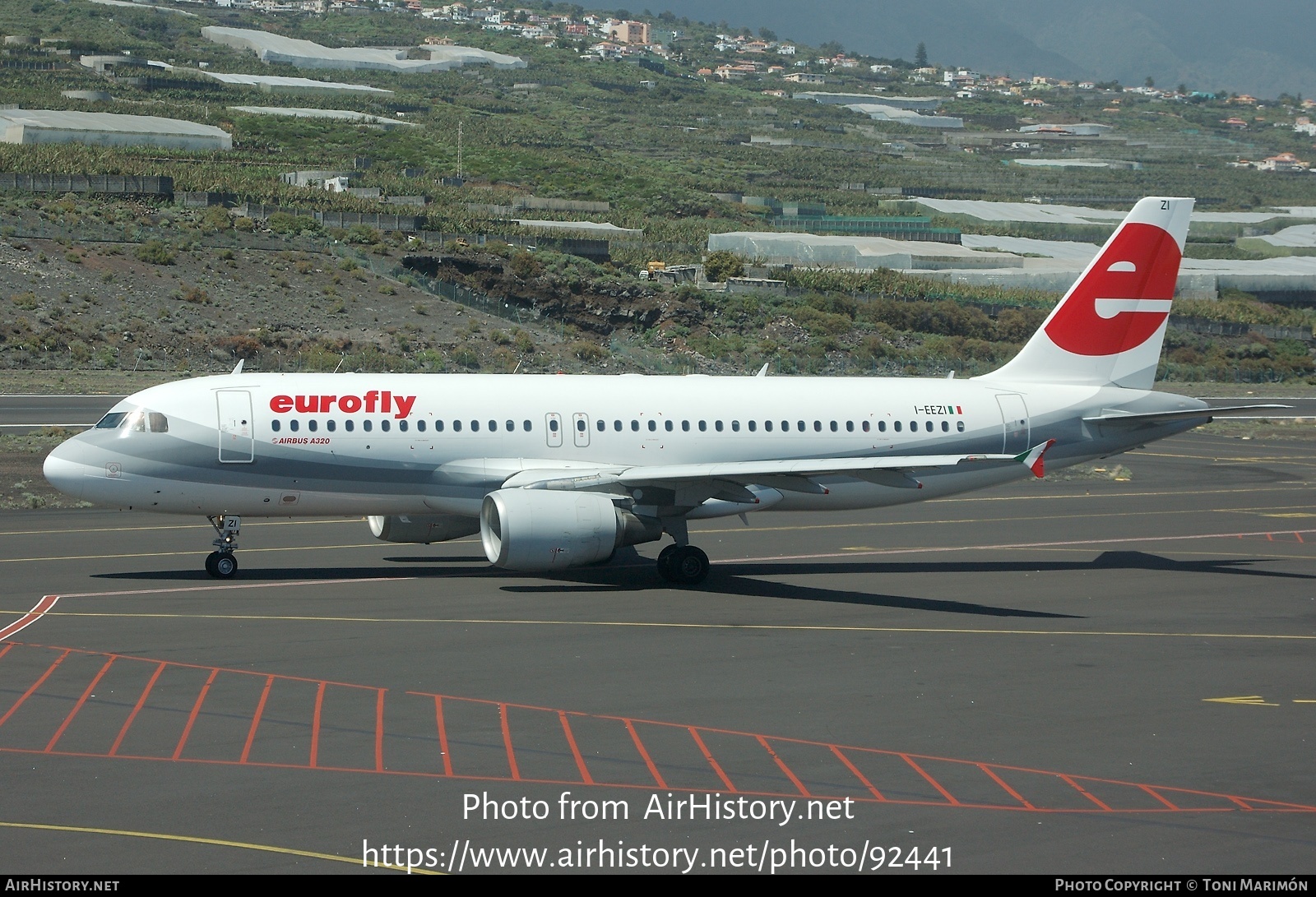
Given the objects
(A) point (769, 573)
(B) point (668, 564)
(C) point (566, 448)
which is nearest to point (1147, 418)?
(A) point (769, 573)

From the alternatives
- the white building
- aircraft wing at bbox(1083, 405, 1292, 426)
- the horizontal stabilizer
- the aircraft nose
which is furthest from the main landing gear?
the white building

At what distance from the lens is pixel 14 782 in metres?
16.5

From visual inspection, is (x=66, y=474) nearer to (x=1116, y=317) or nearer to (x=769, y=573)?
(x=769, y=573)

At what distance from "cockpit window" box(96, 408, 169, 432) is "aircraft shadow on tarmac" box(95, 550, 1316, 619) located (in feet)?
9.87

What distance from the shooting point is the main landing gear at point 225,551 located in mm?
30422

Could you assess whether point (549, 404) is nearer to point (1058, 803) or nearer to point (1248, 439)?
point (1058, 803)

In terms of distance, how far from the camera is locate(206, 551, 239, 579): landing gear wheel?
3039cm

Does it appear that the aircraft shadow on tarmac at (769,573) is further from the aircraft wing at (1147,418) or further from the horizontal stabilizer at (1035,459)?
the aircraft wing at (1147,418)

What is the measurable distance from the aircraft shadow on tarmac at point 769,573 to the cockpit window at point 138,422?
3009 millimetres

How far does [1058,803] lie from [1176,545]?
2364 centimetres

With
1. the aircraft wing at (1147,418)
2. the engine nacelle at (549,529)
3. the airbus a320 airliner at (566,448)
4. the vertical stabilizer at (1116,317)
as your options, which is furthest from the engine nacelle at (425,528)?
the aircraft wing at (1147,418)

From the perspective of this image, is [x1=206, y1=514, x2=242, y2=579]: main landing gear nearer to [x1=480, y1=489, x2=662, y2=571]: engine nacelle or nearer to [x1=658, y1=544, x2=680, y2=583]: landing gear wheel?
[x1=480, y1=489, x2=662, y2=571]: engine nacelle

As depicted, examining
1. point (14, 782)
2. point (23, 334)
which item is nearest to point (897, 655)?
point (14, 782)
